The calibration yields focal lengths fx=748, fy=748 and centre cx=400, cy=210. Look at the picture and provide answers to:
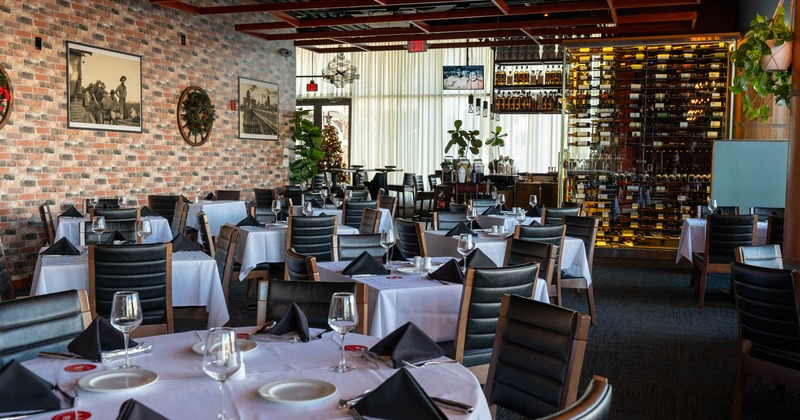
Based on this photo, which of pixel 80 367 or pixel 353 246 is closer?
pixel 80 367

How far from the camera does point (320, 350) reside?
2.57m

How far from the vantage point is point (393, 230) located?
9.37 meters

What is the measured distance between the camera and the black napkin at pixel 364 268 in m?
4.29

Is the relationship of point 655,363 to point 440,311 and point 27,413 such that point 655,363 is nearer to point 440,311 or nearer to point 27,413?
point 440,311

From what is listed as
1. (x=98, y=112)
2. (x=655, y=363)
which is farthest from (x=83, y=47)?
(x=655, y=363)

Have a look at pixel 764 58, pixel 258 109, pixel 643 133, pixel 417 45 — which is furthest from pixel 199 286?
pixel 417 45

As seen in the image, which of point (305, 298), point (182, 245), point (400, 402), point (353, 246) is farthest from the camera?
point (353, 246)

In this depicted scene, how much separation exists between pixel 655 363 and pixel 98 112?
278 inches

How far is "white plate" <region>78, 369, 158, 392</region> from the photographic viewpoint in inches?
82.1

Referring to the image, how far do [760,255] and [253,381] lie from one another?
371 cm

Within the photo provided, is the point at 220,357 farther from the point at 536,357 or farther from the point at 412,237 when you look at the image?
the point at 412,237

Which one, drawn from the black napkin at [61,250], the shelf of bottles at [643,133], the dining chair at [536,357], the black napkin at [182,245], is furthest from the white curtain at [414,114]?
the dining chair at [536,357]

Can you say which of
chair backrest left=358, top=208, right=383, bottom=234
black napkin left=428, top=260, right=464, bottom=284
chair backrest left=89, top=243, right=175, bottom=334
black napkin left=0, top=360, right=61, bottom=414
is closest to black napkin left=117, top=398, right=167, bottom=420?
black napkin left=0, top=360, right=61, bottom=414

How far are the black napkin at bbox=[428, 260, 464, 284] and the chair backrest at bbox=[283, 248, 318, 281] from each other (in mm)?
697
